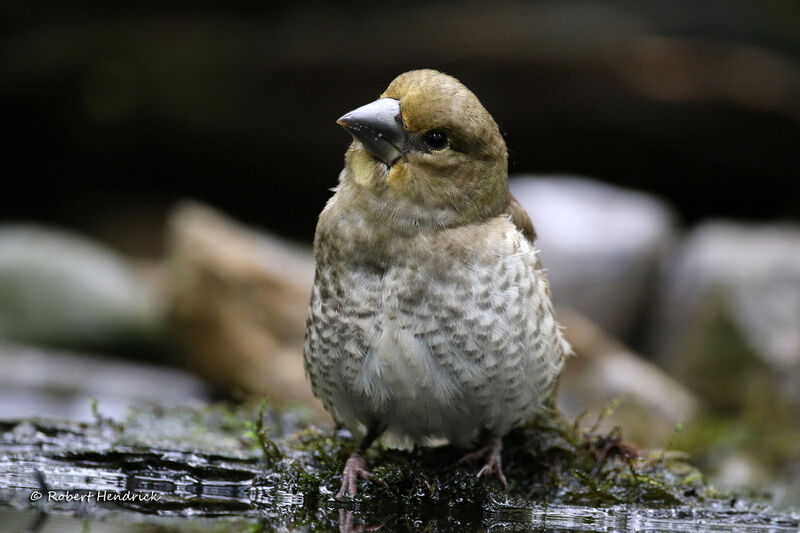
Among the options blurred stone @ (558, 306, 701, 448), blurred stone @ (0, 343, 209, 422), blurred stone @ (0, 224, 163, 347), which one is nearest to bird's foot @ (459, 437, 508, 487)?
blurred stone @ (0, 343, 209, 422)

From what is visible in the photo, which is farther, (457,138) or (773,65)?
(773,65)

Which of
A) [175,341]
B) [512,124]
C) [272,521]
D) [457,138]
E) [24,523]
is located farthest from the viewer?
[512,124]

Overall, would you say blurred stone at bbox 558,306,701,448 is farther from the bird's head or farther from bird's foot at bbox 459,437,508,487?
the bird's head

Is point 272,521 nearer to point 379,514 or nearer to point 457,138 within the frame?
point 379,514

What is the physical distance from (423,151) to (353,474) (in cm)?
122

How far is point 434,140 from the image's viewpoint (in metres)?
3.48

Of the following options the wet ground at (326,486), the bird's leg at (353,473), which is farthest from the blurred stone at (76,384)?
the bird's leg at (353,473)

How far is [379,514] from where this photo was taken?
3.36 metres

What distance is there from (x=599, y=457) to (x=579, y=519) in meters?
0.41

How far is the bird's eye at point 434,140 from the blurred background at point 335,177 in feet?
12.2

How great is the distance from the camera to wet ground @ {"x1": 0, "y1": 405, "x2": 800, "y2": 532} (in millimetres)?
3230

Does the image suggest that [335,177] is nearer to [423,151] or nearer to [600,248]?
[600,248]

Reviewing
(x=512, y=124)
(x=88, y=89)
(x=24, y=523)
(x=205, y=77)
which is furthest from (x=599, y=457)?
(x=88, y=89)

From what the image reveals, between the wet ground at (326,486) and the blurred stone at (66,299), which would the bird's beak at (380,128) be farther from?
the blurred stone at (66,299)
